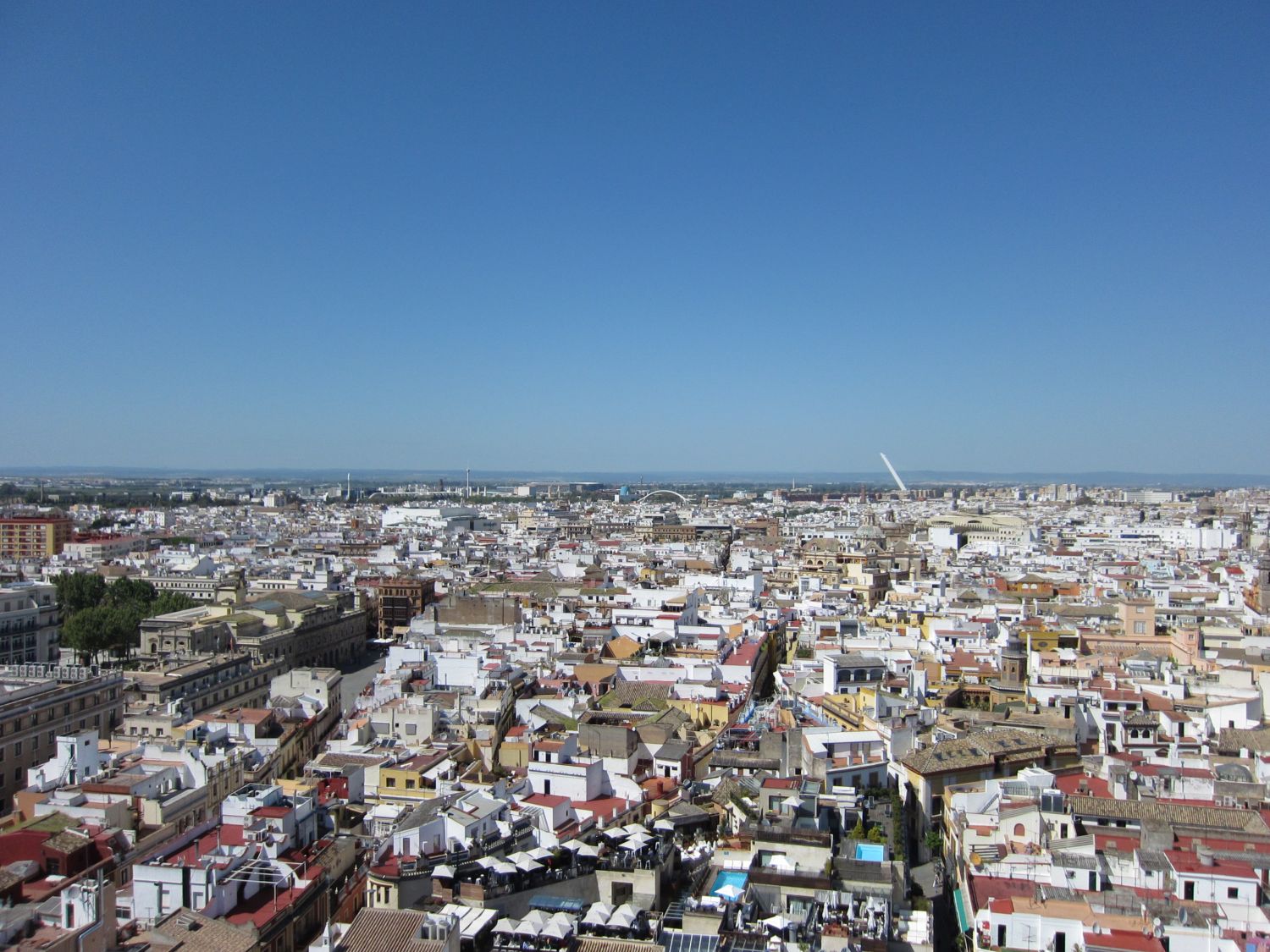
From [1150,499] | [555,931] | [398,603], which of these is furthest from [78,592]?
[1150,499]

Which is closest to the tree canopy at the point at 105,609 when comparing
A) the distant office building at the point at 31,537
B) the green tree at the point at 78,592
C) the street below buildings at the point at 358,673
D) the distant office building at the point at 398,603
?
the green tree at the point at 78,592

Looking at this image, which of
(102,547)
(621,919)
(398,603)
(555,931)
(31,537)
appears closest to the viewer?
(555,931)

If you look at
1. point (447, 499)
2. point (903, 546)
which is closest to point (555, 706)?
point (903, 546)

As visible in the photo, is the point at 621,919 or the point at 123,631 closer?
the point at 621,919

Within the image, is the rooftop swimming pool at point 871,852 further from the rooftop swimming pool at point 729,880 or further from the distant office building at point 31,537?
the distant office building at point 31,537

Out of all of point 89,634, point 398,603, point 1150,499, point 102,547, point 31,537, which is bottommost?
point 398,603

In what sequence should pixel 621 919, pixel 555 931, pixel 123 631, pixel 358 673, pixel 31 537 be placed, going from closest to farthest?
1. pixel 555 931
2. pixel 621 919
3. pixel 123 631
4. pixel 358 673
5. pixel 31 537

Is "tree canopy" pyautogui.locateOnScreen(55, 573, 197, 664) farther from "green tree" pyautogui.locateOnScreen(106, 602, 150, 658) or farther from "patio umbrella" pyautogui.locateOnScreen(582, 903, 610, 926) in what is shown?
"patio umbrella" pyautogui.locateOnScreen(582, 903, 610, 926)

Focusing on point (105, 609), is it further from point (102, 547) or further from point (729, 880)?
point (102, 547)
